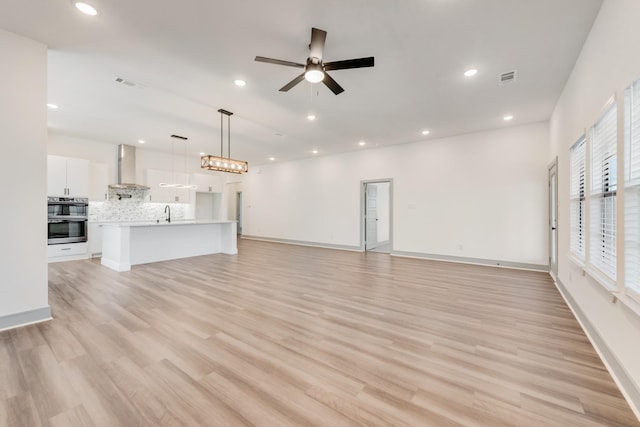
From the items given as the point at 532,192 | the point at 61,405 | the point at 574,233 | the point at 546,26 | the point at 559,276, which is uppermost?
the point at 546,26

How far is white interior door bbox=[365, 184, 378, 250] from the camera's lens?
8047 millimetres

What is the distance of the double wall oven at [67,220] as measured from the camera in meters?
6.05

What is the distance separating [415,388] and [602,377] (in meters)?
1.46

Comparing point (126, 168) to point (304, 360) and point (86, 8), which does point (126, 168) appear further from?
point (304, 360)

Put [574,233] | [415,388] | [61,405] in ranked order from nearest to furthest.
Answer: [61,405] < [415,388] < [574,233]

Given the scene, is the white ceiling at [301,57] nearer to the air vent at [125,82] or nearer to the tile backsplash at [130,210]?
the air vent at [125,82]

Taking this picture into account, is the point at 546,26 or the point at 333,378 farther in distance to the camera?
the point at 546,26

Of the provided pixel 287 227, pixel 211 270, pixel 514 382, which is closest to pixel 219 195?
pixel 287 227

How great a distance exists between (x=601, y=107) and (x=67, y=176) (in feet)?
30.9

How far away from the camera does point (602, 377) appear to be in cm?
197

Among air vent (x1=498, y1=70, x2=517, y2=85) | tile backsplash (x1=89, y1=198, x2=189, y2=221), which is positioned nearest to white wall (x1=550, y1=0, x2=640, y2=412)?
air vent (x1=498, y1=70, x2=517, y2=85)

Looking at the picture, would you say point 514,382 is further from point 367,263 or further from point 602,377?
point 367,263

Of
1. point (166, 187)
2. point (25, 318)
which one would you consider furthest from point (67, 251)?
point (25, 318)

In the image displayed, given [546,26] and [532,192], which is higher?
[546,26]
